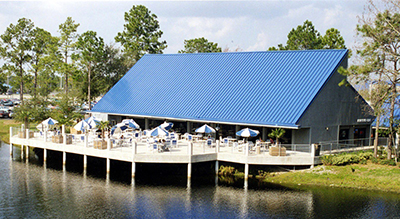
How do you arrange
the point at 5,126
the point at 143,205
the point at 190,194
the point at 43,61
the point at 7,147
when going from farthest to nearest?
the point at 43,61 → the point at 5,126 → the point at 7,147 → the point at 190,194 → the point at 143,205

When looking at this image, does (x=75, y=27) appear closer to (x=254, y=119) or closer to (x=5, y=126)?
(x=5, y=126)

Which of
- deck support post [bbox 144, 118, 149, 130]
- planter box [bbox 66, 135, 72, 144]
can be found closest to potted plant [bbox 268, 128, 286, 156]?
deck support post [bbox 144, 118, 149, 130]

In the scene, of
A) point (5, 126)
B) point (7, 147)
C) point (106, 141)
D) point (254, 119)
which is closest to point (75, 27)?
point (5, 126)

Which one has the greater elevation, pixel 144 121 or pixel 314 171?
pixel 144 121

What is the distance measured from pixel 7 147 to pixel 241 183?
29.7 metres

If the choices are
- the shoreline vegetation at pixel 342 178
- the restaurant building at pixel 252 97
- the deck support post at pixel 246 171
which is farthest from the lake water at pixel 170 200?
the restaurant building at pixel 252 97

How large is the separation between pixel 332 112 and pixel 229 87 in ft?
32.7

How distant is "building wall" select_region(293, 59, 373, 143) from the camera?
36906 millimetres

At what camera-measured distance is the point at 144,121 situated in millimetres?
46688

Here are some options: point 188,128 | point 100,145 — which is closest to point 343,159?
point 188,128

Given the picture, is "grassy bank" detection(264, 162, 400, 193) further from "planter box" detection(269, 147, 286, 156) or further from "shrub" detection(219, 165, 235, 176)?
"shrub" detection(219, 165, 235, 176)

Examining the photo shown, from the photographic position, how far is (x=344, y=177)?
109 feet

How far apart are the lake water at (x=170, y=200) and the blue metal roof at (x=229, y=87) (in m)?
7.28

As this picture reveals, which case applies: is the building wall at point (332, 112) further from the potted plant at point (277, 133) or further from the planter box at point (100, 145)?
the planter box at point (100, 145)
